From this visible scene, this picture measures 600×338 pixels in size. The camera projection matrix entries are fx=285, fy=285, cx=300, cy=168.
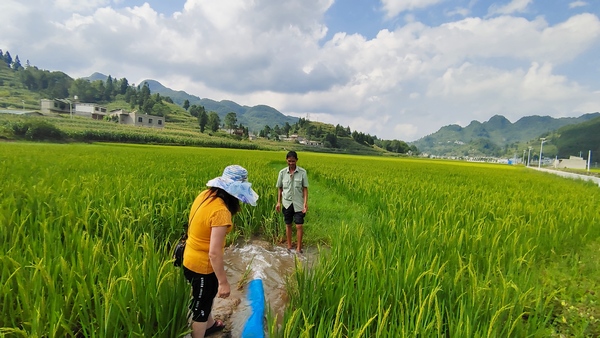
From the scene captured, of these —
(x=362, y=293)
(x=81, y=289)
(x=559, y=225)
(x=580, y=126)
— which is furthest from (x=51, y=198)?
(x=580, y=126)

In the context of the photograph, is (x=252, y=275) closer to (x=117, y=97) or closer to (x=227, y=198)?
(x=227, y=198)

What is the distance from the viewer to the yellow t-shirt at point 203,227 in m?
2.13

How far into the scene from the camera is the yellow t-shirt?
7.00ft

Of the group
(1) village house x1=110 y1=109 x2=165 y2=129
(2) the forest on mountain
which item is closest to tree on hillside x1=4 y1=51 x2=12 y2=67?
(2) the forest on mountain

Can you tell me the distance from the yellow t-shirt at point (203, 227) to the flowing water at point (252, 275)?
64 cm

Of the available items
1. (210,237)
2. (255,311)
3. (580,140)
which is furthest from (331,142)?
(580,140)

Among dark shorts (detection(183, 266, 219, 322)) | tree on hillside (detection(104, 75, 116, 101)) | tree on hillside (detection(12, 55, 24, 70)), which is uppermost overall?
tree on hillside (detection(12, 55, 24, 70))

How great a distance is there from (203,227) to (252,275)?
1919mm

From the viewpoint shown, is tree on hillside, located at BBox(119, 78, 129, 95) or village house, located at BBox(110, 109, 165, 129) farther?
tree on hillside, located at BBox(119, 78, 129, 95)

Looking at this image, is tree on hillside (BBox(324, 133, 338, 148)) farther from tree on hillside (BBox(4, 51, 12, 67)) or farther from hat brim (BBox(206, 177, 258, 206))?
tree on hillside (BBox(4, 51, 12, 67))

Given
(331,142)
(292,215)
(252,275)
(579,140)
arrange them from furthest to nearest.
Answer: (579,140) < (331,142) < (292,215) < (252,275)

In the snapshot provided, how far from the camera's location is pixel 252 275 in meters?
3.83

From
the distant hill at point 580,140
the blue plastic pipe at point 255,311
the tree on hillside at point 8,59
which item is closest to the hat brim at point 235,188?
the blue plastic pipe at point 255,311

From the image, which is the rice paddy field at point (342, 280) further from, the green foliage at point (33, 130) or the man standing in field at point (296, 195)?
the green foliage at point (33, 130)
